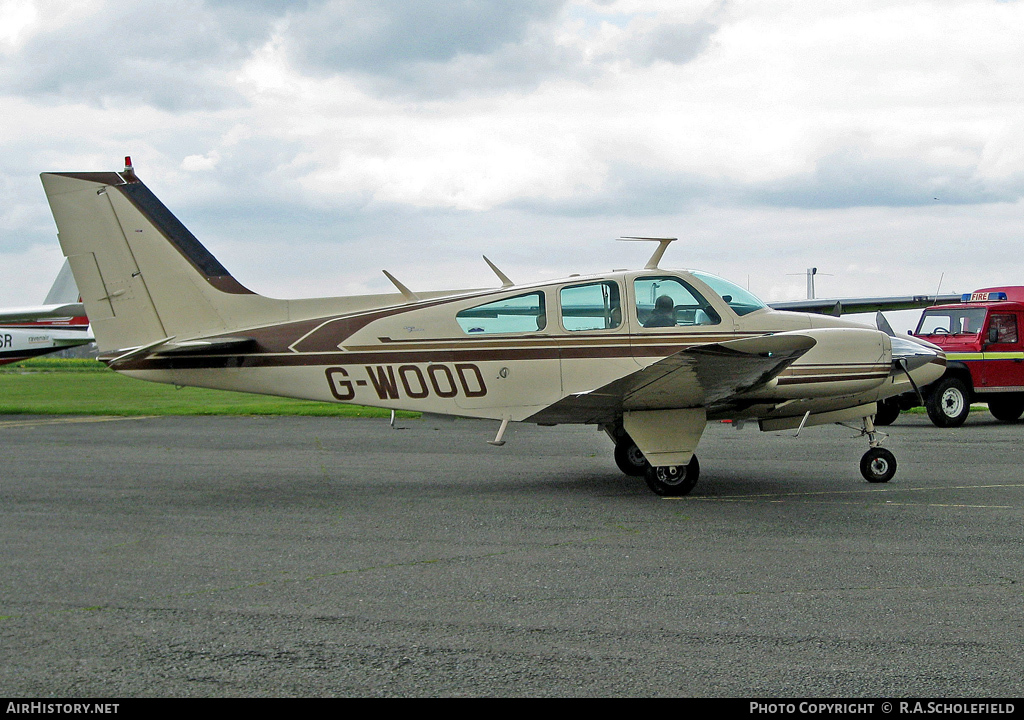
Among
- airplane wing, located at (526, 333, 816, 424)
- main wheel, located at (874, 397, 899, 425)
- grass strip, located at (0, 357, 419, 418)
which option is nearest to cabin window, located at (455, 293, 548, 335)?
airplane wing, located at (526, 333, 816, 424)

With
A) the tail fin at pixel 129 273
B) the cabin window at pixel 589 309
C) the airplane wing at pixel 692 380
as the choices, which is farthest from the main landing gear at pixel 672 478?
the tail fin at pixel 129 273

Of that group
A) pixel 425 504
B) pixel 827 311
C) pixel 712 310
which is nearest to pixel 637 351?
pixel 712 310

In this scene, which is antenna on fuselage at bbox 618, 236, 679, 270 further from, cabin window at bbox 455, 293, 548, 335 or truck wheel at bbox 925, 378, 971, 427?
truck wheel at bbox 925, 378, 971, 427

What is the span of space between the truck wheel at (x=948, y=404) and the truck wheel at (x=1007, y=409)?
1575 mm

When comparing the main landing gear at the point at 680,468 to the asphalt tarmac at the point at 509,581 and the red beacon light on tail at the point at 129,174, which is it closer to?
the asphalt tarmac at the point at 509,581

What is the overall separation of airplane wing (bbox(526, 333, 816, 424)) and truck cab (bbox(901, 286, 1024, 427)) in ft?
31.4

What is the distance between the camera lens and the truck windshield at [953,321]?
18202mm

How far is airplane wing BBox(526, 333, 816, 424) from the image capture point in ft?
26.4

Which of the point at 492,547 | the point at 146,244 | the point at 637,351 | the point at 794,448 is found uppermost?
the point at 146,244

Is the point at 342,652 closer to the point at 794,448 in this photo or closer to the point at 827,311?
the point at 794,448

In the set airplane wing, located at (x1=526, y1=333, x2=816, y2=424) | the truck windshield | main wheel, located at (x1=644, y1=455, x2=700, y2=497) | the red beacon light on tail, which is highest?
the red beacon light on tail

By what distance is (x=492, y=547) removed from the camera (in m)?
7.03
